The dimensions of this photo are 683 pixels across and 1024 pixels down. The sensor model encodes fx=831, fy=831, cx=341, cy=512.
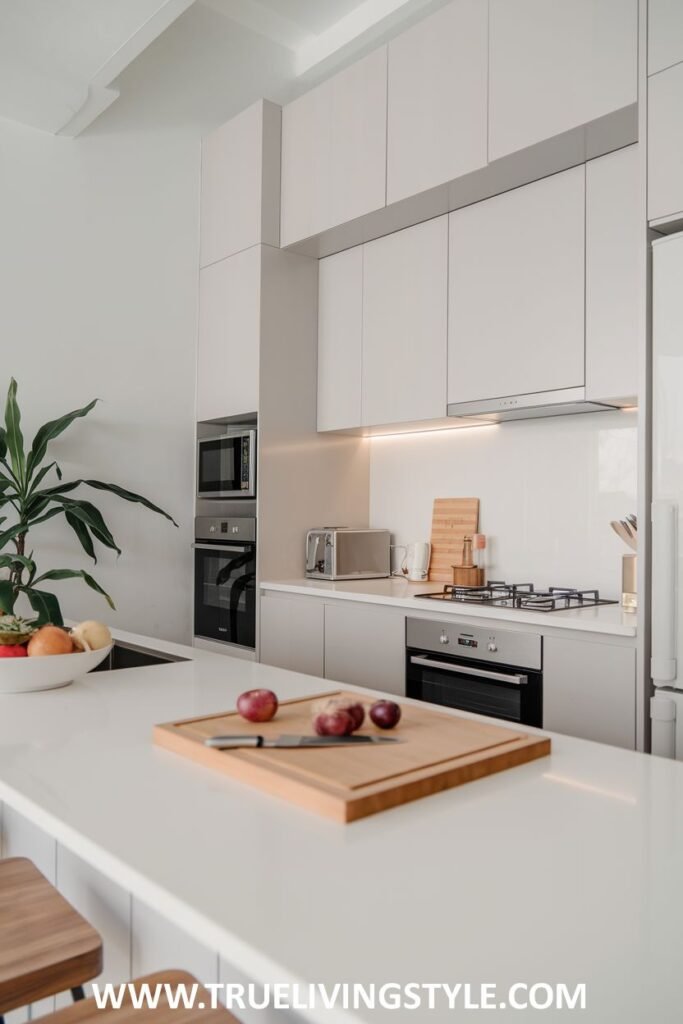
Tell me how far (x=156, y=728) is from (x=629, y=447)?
6.90 feet

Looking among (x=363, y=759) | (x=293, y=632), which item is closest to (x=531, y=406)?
(x=293, y=632)

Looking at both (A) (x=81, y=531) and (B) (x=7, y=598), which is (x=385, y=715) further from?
(A) (x=81, y=531)

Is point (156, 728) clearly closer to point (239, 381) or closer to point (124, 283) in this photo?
point (239, 381)

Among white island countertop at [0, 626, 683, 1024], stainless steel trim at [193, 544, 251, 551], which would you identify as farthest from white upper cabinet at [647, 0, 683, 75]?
stainless steel trim at [193, 544, 251, 551]

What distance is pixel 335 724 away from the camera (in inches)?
46.3

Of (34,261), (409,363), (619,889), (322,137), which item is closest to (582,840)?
(619,889)

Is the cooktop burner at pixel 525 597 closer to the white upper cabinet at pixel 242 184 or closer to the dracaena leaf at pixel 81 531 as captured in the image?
the dracaena leaf at pixel 81 531

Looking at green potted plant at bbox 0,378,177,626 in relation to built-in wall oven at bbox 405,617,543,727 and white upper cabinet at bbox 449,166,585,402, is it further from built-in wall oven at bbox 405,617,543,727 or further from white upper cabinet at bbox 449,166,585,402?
white upper cabinet at bbox 449,166,585,402

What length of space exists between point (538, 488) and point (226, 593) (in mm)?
1423

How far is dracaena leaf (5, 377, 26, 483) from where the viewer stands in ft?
10.3

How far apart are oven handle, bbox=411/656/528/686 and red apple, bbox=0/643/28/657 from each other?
142 centimetres

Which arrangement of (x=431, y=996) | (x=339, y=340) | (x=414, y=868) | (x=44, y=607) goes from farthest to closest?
(x=339, y=340), (x=44, y=607), (x=414, y=868), (x=431, y=996)

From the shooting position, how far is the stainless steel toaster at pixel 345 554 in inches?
136

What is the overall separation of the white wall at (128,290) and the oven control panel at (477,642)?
1571 mm
